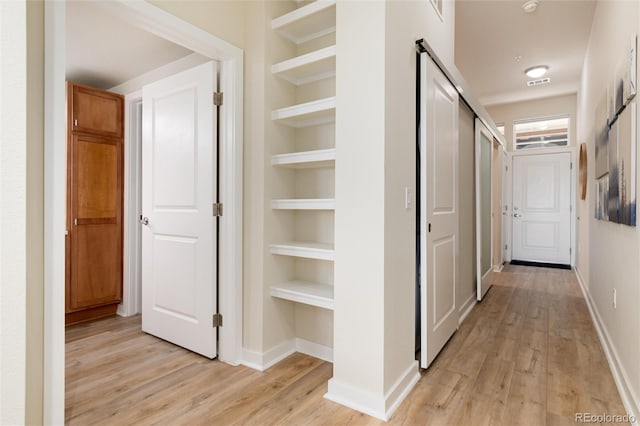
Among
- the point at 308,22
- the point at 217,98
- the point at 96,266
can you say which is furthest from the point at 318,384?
the point at 96,266

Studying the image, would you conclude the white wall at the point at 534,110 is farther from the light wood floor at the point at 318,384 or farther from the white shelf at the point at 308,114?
the white shelf at the point at 308,114

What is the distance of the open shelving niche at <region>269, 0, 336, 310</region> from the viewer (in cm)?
212

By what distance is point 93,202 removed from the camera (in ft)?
10.8

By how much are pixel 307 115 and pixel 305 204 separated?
59 cm

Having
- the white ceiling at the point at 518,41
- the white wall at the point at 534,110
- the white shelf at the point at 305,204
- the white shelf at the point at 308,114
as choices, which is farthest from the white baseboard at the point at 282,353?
the white wall at the point at 534,110

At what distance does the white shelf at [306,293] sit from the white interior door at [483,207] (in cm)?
216

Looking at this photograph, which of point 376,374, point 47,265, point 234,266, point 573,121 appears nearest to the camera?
point 47,265

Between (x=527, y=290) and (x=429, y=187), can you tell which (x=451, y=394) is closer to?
(x=429, y=187)

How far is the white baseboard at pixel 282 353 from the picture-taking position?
7.44 feet

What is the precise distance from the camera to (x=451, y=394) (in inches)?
76.5

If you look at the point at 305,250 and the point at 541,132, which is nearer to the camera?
the point at 305,250

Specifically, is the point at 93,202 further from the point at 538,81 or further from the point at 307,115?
the point at 538,81

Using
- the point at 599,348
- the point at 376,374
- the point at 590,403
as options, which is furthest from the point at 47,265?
the point at 599,348

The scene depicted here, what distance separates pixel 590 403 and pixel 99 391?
270 cm
